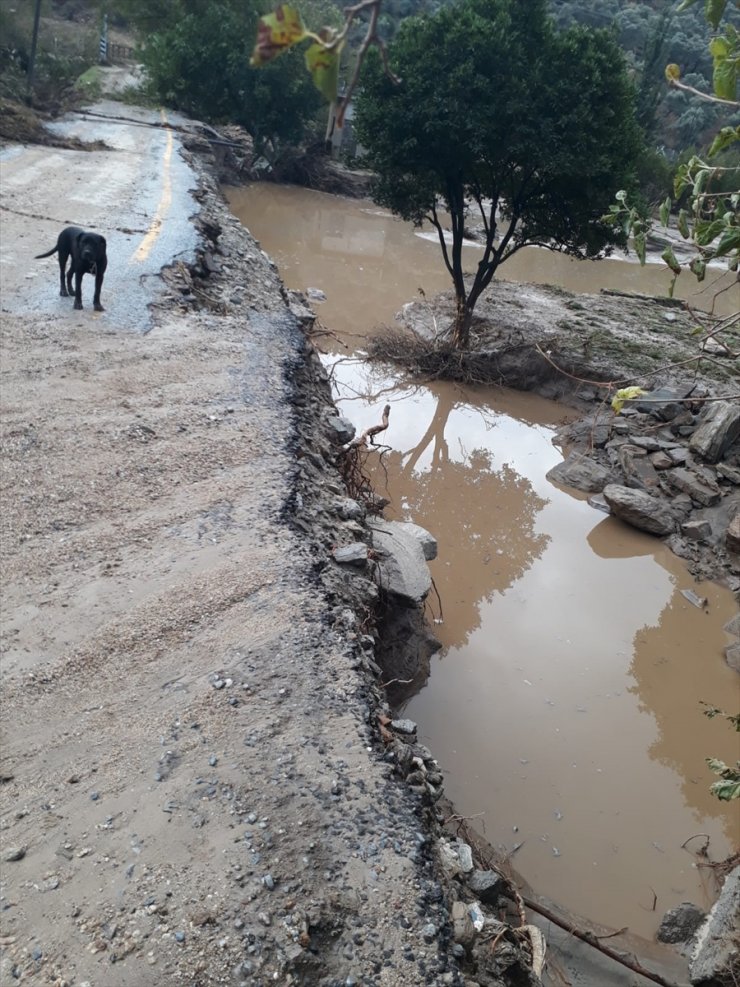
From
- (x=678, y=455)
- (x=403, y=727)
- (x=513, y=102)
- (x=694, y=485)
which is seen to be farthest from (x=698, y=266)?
(x=513, y=102)

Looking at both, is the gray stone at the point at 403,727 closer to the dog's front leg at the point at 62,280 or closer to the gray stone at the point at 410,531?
the gray stone at the point at 410,531

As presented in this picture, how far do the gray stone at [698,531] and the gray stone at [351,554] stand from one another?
5.19 metres

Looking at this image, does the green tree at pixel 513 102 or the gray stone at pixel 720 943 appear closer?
the gray stone at pixel 720 943

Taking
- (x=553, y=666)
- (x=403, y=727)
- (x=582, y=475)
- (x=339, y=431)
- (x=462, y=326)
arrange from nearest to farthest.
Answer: (x=403, y=727)
(x=553, y=666)
(x=339, y=431)
(x=582, y=475)
(x=462, y=326)

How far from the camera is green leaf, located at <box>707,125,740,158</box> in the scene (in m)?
2.62

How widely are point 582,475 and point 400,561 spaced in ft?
16.4

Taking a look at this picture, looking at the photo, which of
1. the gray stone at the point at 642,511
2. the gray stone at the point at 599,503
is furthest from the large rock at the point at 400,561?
the gray stone at the point at 599,503

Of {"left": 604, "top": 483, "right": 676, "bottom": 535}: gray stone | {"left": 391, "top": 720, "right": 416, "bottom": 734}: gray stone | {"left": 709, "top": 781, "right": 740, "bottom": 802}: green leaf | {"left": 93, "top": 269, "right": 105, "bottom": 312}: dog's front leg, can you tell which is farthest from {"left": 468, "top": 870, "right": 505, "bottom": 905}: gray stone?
{"left": 93, "top": 269, "right": 105, "bottom": 312}: dog's front leg

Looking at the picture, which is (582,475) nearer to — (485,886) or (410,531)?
(410,531)

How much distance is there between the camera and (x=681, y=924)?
4461mm

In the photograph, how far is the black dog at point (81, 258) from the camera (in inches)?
283

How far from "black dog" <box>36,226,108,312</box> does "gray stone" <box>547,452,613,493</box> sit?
5.87m

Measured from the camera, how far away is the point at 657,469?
9.71 meters

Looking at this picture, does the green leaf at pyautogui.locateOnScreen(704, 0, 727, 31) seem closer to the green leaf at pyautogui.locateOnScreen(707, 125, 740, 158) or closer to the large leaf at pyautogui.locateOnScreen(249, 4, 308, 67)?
the green leaf at pyautogui.locateOnScreen(707, 125, 740, 158)
